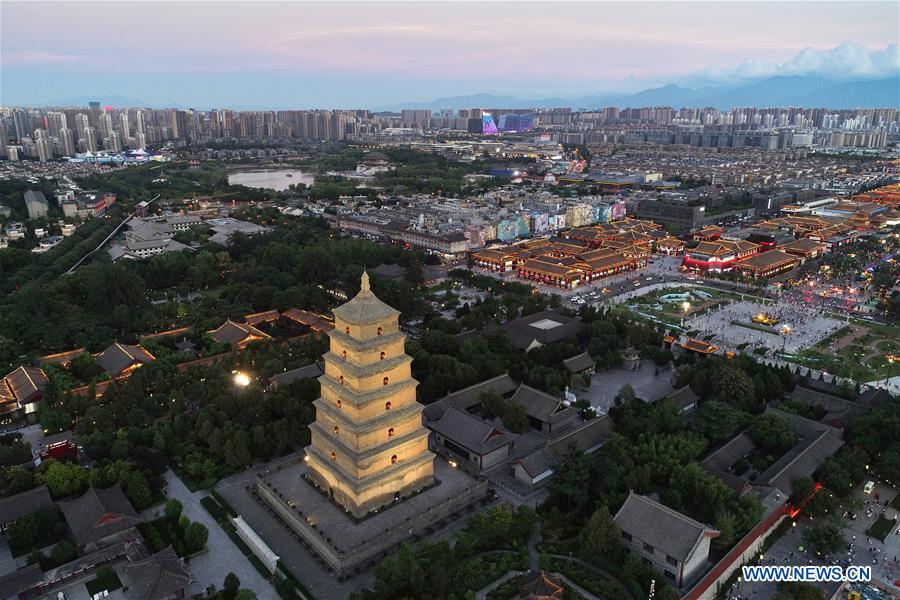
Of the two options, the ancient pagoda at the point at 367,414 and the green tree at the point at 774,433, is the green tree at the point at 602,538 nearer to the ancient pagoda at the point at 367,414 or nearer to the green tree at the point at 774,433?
the ancient pagoda at the point at 367,414

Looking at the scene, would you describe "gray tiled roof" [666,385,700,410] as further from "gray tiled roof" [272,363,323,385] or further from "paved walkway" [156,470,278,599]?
"paved walkway" [156,470,278,599]

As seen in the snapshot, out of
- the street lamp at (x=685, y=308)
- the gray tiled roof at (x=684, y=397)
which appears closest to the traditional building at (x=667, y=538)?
the gray tiled roof at (x=684, y=397)

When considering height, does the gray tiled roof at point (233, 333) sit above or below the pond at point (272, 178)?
below

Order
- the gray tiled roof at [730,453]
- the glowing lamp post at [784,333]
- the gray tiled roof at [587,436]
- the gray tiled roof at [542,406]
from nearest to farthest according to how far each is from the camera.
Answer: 1. the gray tiled roof at [730,453]
2. the gray tiled roof at [587,436]
3. the gray tiled roof at [542,406]
4. the glowing lamp post at [784,333]

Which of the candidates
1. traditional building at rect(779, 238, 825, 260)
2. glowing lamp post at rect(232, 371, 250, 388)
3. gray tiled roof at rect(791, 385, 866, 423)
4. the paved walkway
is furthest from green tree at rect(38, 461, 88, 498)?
traditional building at rect(779, 238, 825, 260)

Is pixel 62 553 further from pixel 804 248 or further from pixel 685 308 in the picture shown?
pixel 804 248

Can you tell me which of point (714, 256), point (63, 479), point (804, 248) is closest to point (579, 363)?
point (63, 479)
